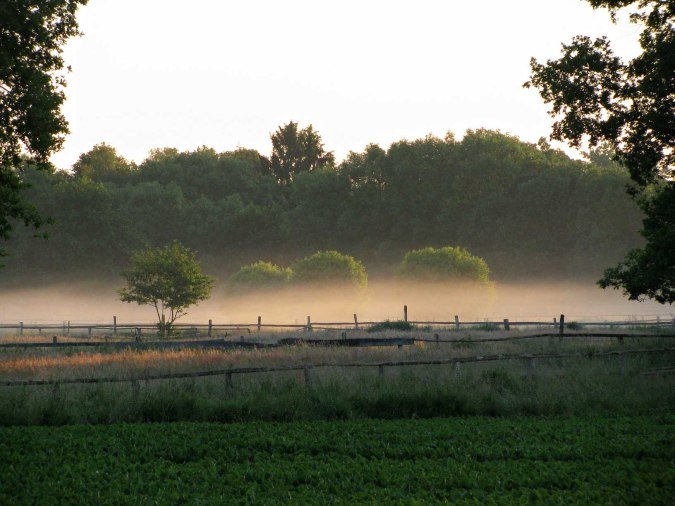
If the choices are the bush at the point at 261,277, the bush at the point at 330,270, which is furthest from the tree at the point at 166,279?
the bush at the point at 261,277

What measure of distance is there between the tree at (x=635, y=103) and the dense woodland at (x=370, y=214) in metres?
69.4

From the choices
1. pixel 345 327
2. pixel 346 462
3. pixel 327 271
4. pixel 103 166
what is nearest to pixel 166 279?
pixel 345 327

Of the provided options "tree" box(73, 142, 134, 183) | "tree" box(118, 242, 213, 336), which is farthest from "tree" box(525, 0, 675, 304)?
"tree" box(73, 142, 134, 183)

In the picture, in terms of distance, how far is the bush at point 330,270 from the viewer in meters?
72.4

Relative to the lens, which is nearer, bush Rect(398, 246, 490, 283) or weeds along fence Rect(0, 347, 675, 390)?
weeds along fence Rect(0, 347, 675, 390)

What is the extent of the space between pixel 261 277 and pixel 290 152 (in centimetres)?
6321

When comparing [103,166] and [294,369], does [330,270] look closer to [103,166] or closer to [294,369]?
[294,369]

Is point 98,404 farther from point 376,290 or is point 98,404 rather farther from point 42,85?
point 376,290

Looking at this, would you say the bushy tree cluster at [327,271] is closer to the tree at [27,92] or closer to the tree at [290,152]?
the tree at [27,92]

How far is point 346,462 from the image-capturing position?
1309 cm

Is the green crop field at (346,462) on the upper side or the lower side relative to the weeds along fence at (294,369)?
lower

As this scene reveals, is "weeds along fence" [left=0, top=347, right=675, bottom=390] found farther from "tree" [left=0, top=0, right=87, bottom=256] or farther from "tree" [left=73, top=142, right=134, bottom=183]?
"tree" [left=73, top=142, right=134, bottom=183]

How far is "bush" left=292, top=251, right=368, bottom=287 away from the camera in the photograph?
237ft

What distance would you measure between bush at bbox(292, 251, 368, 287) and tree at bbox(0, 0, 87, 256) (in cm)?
4956
